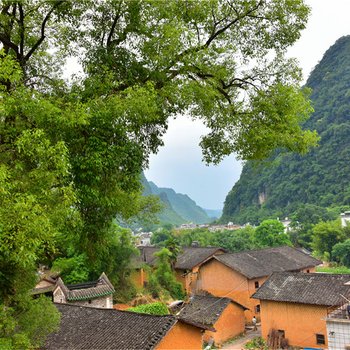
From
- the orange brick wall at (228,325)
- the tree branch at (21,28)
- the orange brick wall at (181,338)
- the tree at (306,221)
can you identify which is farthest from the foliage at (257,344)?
the tree at (306,221)

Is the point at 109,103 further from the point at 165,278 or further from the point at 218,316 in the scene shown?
the point at 165,278

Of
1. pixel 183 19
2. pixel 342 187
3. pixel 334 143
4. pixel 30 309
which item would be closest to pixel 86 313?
pixel 30 309

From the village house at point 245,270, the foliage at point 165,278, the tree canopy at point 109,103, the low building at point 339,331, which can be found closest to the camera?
the tree canopy at point 109,103

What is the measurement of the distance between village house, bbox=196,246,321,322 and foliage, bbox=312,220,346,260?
1385cm

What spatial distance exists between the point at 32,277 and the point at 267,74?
4603 millimetres

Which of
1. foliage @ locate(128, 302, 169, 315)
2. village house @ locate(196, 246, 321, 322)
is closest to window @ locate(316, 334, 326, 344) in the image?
village house @ locate(196, 246, 321, 322)

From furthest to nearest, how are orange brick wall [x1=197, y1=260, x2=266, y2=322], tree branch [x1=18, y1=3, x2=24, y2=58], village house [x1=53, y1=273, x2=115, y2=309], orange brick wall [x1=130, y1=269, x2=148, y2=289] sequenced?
orange brick wall [x1=130, y1=269, x2=148, y2=289] → orange brick wall [x1=197, y1=260, x2=266, y2=322] → village house [x1=53, y1=273, x2=115, y2=309] → tree branch [x1=18, y1=3, x2=24, y2=58]

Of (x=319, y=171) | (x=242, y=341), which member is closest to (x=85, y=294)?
(x=242, y=341)

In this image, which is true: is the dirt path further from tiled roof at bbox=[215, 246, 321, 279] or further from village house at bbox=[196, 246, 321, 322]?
tiled roof at bbox=[215, 246, 321, 279]

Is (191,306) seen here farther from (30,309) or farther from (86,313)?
(30,309)

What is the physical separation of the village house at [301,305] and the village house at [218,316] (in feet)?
6.55

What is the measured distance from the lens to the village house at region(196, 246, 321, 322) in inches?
929

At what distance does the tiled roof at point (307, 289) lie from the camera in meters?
16.7

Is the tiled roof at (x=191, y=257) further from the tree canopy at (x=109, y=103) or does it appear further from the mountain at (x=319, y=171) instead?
the mountain at (x=319, y=171)
